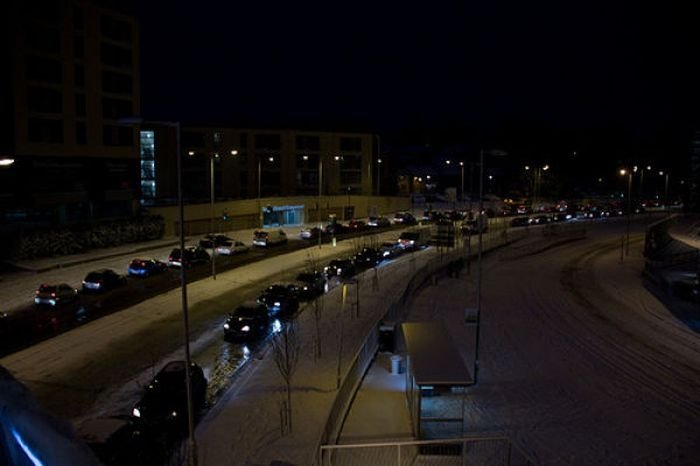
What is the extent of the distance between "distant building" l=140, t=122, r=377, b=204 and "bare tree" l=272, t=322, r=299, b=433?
52.7 metres

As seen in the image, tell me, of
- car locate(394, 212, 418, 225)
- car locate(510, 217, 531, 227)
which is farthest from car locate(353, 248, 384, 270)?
car locate(510, 217, 531, 227)

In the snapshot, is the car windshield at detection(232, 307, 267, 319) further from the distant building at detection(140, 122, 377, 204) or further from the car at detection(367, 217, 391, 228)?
the distant building at detection(140, 122, 377, 204)

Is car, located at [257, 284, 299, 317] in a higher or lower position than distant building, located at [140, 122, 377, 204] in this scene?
lower

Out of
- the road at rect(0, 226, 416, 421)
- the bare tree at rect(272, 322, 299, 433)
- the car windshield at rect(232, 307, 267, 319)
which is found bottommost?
the road at rect(0, 226, 416, 421)

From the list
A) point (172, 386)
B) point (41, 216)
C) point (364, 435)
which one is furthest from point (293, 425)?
point (41, 216)

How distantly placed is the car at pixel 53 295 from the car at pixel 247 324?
398 inches

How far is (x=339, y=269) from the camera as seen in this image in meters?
39.6

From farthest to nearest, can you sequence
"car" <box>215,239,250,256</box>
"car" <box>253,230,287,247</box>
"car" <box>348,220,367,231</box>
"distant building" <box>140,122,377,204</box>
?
1. "distant building" <box>140,122,377,204</box>
2. "car" <box>348,220,367,231</box>
3. "car" <box>253,230,287,247</box>
4. "car" <box>215,239,250,256</box>

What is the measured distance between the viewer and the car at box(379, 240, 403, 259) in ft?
156

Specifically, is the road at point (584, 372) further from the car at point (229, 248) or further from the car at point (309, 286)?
the car at point (229, 248)

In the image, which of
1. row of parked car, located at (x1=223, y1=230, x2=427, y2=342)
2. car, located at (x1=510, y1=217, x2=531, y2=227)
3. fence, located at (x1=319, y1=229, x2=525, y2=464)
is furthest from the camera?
car, located at (x1=510, y1=217, x2=531, y2=227)

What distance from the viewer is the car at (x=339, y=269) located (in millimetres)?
39188

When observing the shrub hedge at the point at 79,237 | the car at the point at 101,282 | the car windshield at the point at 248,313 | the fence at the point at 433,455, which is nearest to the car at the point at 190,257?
the car at the point at 101,282

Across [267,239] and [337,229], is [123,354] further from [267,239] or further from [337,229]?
[337,229]
